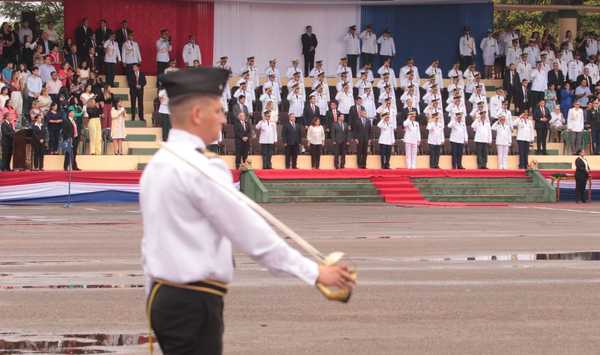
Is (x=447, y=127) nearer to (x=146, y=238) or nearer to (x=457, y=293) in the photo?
(x=457, y=293)

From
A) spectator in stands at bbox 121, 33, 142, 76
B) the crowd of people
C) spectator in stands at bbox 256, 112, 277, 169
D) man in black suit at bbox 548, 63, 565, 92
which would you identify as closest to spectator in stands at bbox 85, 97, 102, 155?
the crowd of people

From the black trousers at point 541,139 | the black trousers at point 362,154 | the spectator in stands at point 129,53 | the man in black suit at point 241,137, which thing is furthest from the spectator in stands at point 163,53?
the black trousers at point 541,139

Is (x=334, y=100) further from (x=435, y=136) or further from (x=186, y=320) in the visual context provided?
(x=186, y=320)

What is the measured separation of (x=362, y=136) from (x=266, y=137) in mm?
3238

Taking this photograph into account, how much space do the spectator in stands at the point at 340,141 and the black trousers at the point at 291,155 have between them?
128 centimetres

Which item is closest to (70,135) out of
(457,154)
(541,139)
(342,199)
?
(342,199)

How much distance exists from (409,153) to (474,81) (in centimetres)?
536

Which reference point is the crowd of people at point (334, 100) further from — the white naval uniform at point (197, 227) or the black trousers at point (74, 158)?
the white naval uniform at point (197, 227)

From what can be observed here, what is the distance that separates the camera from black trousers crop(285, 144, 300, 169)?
36.2 meters

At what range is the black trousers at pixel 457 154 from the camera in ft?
123

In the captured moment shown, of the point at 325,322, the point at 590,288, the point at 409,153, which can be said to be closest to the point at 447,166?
the point at 409,153

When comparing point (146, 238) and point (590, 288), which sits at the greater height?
point (146, 238)

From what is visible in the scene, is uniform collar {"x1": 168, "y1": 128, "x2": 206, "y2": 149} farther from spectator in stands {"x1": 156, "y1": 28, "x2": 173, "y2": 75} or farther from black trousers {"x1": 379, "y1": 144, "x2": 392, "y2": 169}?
spectator in stands {"x1": 156, "y1": 28, "x2": 173, "y2": 75}

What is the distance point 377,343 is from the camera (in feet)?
33.4
